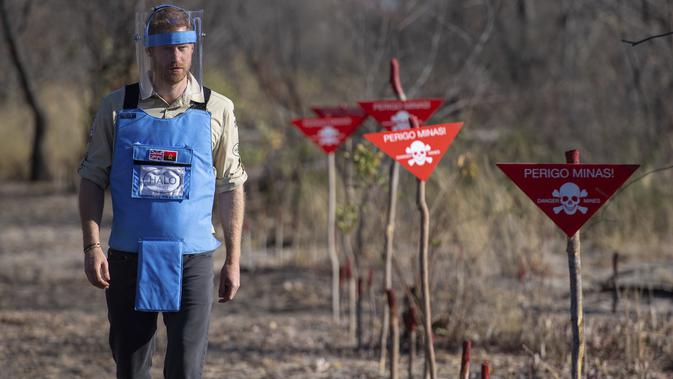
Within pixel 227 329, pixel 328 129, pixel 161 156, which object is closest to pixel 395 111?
pixel 328 129

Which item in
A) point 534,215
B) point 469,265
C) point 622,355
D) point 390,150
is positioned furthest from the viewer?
point 534,215

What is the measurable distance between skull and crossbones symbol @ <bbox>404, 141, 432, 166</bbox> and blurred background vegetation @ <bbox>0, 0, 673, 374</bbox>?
960 millimetres

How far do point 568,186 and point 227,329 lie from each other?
378 cm

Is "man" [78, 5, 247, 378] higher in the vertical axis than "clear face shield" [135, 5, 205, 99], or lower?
lower

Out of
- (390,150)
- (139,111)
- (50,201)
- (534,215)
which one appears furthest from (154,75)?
(50,201)

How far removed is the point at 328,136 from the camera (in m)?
6.50

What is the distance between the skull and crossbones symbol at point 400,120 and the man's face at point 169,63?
5.71ft

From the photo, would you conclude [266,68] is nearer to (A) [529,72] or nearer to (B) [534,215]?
(B) [534,215]

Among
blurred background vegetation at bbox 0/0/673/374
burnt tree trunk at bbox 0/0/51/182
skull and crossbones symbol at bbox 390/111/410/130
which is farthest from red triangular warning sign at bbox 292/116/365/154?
burnt tree trunk at bbox 0/0/51/182

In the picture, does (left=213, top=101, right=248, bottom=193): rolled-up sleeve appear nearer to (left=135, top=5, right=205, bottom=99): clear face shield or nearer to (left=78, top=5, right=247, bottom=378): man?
(left=78, top=5, right=247, bottom=378): man

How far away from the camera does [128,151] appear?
3439 millimetres

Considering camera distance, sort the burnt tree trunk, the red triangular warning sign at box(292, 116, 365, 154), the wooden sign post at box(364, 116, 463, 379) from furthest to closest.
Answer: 1. the burnt tree trunk
2. the red triangular warning sign at box(292, 116, 365, 154)
3. the wooden sign post at box(364, 116, 463, 379)

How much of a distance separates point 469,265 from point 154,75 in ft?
12.1

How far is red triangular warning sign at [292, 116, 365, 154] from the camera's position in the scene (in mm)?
6453
